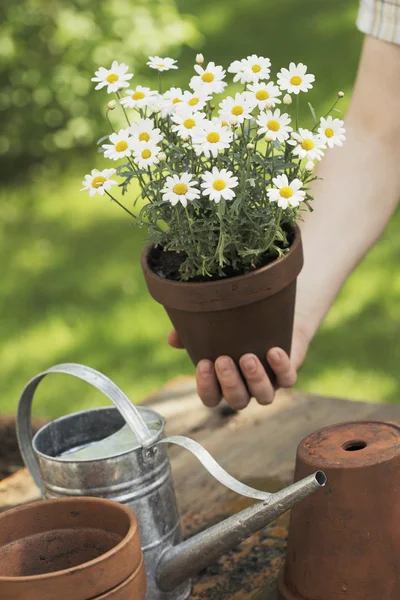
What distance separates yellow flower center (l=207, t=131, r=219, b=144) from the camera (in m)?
1.15

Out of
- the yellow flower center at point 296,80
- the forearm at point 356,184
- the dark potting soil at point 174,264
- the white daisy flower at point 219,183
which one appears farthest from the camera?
the forearm at point 356,184

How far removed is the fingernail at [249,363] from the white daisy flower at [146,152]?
384 millimetres

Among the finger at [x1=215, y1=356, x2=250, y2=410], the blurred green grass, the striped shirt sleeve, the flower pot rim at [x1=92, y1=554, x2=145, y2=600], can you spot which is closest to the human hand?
the finger at [x1=215, y1=356, x2=250, y2=410]

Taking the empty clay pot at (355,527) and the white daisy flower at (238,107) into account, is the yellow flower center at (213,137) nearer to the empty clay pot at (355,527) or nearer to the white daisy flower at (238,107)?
the white daisy flower at (238,107)

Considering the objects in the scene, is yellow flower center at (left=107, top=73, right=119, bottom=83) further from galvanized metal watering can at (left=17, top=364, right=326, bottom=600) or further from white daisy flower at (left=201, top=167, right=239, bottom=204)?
galvanized metal watering can at (left=17, top=364, right=326, bottom=600)

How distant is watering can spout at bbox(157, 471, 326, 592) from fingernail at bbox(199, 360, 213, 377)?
328mm

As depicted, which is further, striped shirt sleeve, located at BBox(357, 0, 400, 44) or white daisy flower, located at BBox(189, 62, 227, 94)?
striped shirt sleeve, located at BBox(357, 0, 400, 44)

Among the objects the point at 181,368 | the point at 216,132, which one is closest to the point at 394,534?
the point at 216,132

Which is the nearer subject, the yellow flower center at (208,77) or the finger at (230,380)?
the yellow flower center at (208,77)

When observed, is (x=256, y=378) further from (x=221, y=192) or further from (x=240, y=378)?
(x=221, y=192)

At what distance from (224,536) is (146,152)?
509mm

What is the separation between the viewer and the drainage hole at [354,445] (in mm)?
1153

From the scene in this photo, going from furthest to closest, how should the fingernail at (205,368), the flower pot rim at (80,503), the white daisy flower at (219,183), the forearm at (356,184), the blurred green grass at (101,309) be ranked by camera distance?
the blurred green grass at (101,309) → the forearm at (356,184) → the fingernail at (205,368) → the white daisy flower at (219,183) → the flower pot rim at (80,503)

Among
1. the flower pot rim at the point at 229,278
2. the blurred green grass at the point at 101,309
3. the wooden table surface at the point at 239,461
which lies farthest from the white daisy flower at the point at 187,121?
the blurred green grass at the point at 101,309
